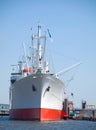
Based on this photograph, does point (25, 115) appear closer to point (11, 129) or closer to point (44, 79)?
point (44, 79)

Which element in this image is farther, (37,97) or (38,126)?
(37,97)

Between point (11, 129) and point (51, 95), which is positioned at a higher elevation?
point (51, 95)

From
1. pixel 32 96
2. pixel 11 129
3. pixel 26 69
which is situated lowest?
pixel 11 129

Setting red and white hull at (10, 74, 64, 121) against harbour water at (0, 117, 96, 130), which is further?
red and white hull at (10, 74, 64, 121)

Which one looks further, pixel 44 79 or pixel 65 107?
pixel 65 107

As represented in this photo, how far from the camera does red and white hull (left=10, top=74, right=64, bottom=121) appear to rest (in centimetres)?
6397

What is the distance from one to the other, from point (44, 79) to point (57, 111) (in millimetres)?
9109

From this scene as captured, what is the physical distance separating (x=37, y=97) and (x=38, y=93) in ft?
2.24

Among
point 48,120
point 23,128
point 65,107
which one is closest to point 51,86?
point 48,120

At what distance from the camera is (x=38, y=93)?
210 feet

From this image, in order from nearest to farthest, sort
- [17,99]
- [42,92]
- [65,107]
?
1. [42,92]
2. [17,99]
3. [65,107]

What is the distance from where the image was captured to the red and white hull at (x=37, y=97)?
64.0 meters

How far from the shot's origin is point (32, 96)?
6500 centimetres

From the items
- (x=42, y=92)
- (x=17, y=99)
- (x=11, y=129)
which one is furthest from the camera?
(x=17, y=99)
